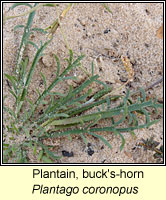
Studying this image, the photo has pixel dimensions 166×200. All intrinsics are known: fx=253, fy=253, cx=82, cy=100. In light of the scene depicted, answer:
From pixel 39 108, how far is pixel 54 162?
0.29m

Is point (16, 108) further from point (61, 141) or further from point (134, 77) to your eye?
point (134, 77)

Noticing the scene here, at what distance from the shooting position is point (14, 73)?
134 centimetres

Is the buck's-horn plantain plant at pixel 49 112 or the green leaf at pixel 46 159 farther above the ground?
the buck's-horn plantain plant at pixel 49 112

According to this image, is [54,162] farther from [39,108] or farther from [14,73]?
[14,73]

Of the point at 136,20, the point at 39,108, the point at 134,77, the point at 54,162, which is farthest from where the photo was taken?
the point at 136,20

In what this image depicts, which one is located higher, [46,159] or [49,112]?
[49,112]

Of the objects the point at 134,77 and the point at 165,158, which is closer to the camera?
the point at 165,158

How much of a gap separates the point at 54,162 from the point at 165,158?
1.79ft

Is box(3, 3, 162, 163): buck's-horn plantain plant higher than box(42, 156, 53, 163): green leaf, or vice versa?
box(3, 3, 162, 163): buck's-horn plantain plant

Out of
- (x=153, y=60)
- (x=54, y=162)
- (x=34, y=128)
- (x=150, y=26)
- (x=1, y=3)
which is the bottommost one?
(x=54, y=162)

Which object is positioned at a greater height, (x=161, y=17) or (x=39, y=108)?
(x=161, y=17)

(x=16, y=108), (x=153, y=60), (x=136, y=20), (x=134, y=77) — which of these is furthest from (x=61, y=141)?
(x=136, y=20)

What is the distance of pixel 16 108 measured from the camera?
128 cm

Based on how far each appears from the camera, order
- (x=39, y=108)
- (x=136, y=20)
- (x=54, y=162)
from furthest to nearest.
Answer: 1. (x=136, y=20)
2. (x=39, y=108)
3. (x=54, y=162)
